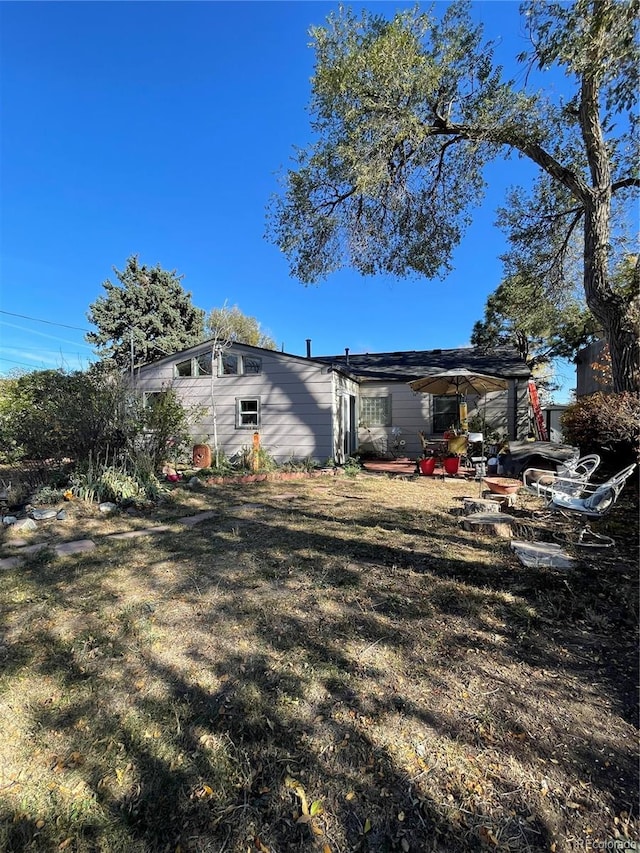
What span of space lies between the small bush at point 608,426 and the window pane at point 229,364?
27.2 ft

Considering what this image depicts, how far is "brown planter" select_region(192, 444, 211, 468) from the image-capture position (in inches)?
414

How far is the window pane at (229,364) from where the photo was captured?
11.4 metres

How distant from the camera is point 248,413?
37.1 ft

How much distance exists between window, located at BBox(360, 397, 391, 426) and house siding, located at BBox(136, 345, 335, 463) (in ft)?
10.6

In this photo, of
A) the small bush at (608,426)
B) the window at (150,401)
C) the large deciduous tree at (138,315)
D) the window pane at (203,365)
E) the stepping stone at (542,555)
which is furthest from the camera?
the large deciduous tree at (138,315)

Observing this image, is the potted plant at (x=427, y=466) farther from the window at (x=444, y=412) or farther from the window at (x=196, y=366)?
the window at (x=196, y=366)

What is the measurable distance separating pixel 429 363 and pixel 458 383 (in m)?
5.00

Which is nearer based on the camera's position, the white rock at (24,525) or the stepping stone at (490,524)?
the stepping stone at (490,524)

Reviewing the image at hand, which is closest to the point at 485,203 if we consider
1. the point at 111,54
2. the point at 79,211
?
the point at 111,54

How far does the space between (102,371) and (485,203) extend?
26.7 feet

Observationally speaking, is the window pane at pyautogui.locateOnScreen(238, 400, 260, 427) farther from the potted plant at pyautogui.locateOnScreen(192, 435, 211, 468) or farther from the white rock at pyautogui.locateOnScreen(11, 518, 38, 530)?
the white rock at pyautogui.locateOnScreen(11, 518, 38, 530)

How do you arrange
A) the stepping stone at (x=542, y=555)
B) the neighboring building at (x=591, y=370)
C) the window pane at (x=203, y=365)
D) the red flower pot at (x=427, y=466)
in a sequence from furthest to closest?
the window pane at (x=203, y=365)
the neighboring building at (x=591, y=370)
the red flower pot at (x=427, y=466)
the stepping stone at (x=542, y=555)

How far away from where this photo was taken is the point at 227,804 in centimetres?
149

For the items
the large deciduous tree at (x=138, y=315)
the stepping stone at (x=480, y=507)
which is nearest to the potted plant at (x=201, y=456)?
the stepping stone at (x=480, y=507)
